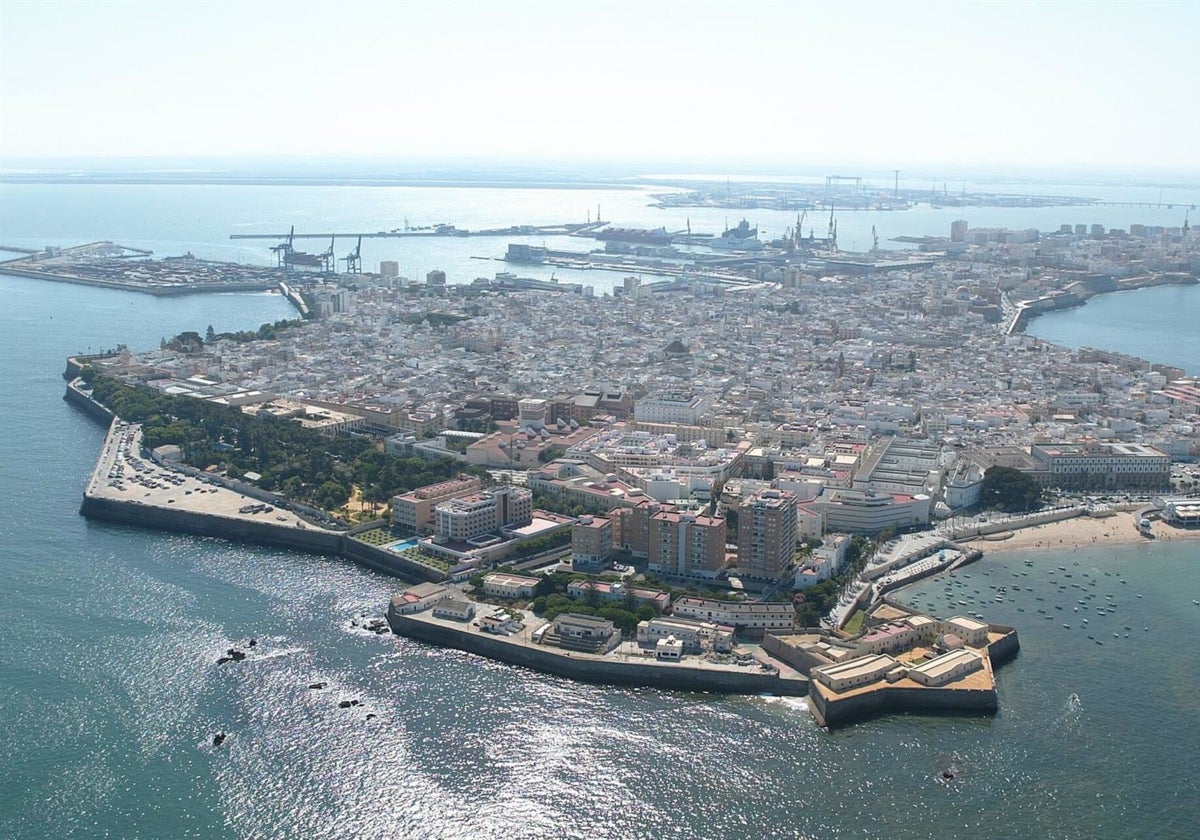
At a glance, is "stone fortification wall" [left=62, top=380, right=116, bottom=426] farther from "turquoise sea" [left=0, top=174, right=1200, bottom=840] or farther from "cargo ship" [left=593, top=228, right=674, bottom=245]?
"cargo ship" [left=593, top=228, right=674, bottom=245]

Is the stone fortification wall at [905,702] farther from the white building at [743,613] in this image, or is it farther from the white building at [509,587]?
the white building at [509,587]

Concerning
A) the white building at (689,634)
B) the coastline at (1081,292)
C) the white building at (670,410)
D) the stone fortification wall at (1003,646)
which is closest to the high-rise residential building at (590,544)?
the white building at (689,634)

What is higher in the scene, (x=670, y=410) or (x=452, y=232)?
(x=670, y=410)

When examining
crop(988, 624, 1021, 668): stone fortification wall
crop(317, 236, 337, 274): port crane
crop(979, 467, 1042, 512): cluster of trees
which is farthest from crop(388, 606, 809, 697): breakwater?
crop(317, 236, 337, 274): port crane

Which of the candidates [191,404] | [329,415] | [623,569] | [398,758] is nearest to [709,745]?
[398,758]

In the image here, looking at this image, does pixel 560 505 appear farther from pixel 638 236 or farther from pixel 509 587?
pixel 638 236

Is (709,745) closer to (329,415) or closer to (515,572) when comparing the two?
(515,572)

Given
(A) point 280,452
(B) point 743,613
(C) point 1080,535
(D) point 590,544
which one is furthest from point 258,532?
(C) point 1080,535
